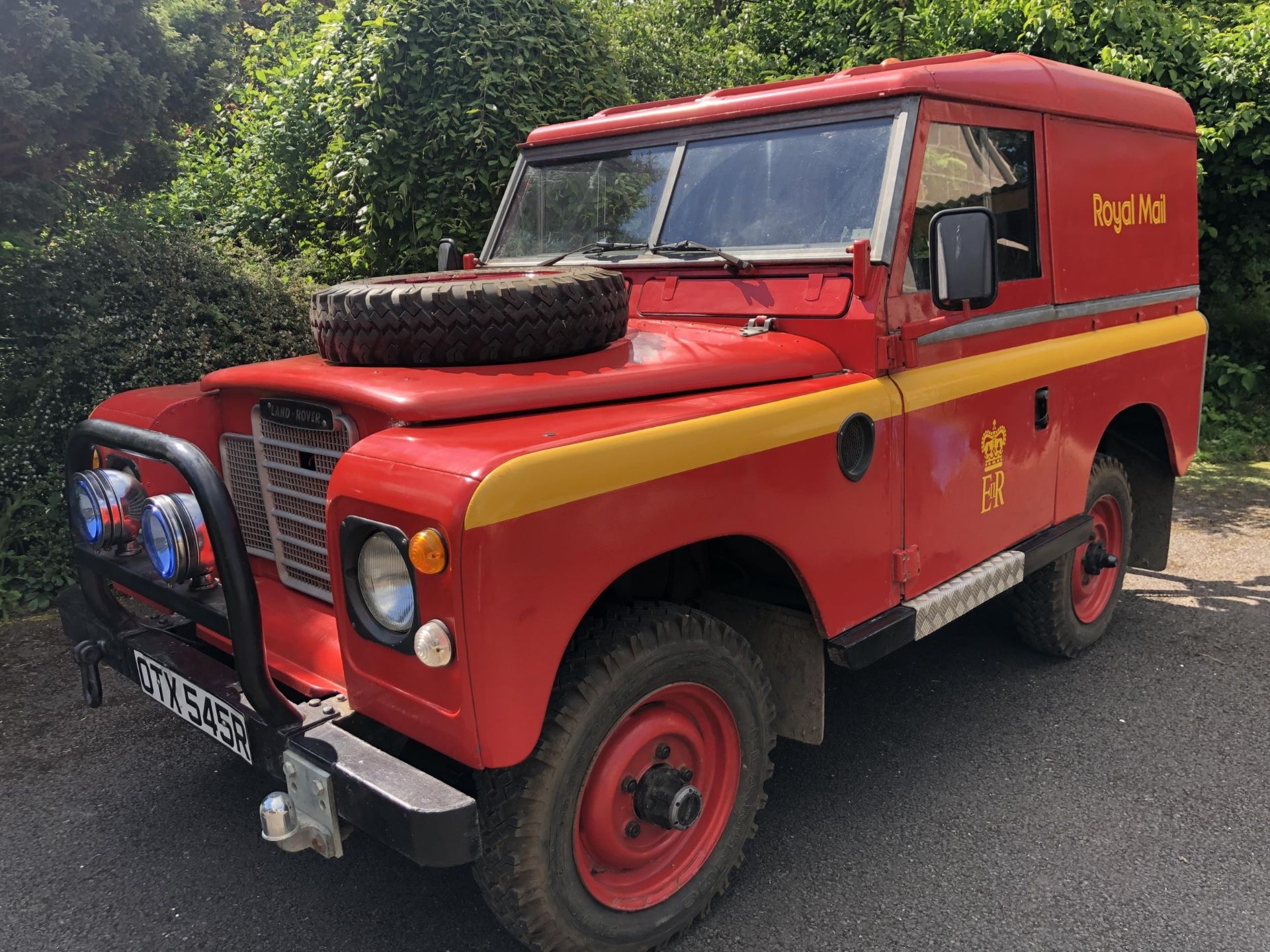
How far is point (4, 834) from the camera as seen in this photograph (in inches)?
131

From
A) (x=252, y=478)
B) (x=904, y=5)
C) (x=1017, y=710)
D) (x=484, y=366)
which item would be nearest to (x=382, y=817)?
(x=484, y=366)

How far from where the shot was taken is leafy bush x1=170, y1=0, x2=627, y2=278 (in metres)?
6.29

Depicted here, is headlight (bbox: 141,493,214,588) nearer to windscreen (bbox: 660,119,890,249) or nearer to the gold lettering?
windscreen (bbox: 660,119,890,249)

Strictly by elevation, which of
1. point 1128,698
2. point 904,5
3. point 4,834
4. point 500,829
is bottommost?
point 1128,698

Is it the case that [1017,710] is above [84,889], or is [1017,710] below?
below

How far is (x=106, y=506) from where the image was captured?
2.83 metres

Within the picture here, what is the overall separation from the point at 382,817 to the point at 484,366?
1.19 meters

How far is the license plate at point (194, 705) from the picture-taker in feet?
8.04

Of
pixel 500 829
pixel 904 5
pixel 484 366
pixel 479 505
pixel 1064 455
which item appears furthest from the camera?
pixel 904 5

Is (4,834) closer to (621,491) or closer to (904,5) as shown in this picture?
(621,491)

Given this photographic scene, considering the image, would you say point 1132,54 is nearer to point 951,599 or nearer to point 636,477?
point 951,599

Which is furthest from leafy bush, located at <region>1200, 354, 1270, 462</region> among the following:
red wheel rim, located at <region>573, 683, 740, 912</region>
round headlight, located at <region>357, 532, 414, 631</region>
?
round headlight, located at <region>357, 532, 414, 631</region>

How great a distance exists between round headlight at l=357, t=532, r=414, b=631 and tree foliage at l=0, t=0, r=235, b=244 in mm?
4409

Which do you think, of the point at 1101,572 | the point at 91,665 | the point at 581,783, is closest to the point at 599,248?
the point at 581,783
